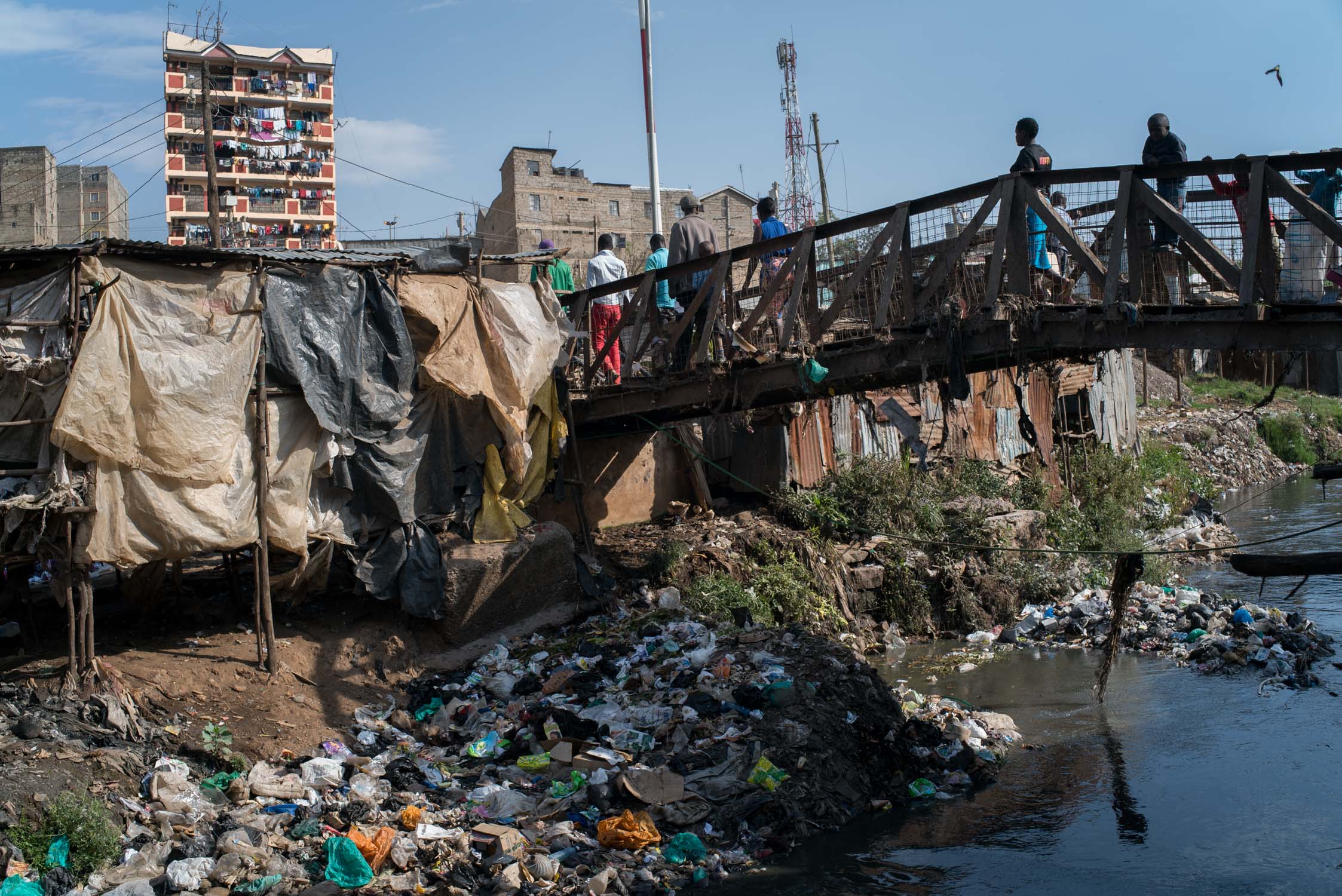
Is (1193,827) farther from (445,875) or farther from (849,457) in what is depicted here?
A: (849,457)

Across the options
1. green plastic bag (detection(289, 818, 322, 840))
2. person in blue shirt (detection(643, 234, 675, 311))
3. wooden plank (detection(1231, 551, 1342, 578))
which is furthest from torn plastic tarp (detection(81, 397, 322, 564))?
wooden plank (detection(1231, 551, 1342, 578))

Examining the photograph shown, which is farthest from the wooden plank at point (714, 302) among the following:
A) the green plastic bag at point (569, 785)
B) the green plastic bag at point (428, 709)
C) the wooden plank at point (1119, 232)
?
the green plastic bag at point (569, 785)

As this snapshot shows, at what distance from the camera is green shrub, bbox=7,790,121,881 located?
5.25 metres

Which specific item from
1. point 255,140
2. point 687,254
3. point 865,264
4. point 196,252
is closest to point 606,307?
point 687,254

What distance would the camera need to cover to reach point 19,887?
16.3 feet

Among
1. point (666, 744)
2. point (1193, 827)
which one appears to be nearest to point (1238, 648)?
point (1193, 827)

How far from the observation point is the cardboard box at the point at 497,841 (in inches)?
227

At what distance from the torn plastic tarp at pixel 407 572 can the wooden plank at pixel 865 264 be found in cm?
381

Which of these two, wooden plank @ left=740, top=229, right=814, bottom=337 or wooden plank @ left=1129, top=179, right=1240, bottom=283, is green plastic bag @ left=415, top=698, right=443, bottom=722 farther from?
wooden plank @ left=1129, top=179, right=1240, bottom=283

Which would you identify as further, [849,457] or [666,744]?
[849,457]

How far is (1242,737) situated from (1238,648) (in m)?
2.09

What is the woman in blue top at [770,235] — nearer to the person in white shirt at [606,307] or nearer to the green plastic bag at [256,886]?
the person in white shirt at [606,307]

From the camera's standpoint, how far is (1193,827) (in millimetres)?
6305

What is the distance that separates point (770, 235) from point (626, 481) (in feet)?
10.8
